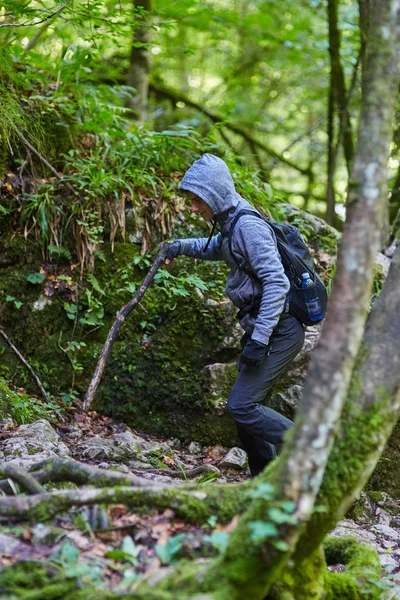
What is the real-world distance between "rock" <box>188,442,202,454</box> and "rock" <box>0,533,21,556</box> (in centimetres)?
358

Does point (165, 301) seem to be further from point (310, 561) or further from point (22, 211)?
point (310, 561)

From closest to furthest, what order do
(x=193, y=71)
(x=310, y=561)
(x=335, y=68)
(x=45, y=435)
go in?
1. (x=310, y=561)
2. (x=45, y=435)
3. (x=335, y=68)
4. (x=193, y=71)

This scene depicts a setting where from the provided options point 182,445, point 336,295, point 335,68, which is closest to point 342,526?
point 182,445

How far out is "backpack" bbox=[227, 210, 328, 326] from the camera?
4.68m

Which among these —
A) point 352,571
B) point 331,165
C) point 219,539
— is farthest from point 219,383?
point 331,165

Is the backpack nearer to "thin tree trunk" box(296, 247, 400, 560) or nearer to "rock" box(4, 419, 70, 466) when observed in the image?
A: "thin tree trunk" box(296, 247, 400, 560)

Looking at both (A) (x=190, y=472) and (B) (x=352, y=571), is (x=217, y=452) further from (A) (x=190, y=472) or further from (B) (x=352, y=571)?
(B) (x=352, y=571)

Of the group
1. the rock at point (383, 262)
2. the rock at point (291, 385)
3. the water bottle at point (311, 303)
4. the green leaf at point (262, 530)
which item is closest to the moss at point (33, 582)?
the green leaf at point (262, 530)

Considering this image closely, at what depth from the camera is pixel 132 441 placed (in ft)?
19.1

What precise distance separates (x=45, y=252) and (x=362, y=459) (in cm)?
498

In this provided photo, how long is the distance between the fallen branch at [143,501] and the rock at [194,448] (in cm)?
325

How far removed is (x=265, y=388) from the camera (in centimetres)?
477

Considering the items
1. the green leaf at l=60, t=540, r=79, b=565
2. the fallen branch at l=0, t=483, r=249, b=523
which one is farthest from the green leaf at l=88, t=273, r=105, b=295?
the green leaf at l=60, t=540, r=79, b=565

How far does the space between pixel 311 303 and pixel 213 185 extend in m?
1.23
